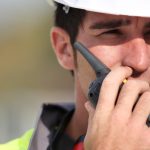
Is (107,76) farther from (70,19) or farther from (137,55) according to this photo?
(70,19)

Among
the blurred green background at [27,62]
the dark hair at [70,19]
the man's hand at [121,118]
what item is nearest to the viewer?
the man's hand at [121,118]

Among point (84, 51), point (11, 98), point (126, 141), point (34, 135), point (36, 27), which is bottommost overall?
point (11, 98)

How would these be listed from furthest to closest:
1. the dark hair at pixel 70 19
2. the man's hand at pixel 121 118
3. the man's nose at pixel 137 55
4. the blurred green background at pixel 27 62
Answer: the blurred green background at pixel 27 62
the dark hair at pixel 70 19
the man's nose at pixel 137 55
the man's hand at pixel 121 118

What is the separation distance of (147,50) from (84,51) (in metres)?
0.27

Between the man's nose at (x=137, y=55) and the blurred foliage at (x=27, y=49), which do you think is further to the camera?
the blurred foliage at (x=27, y=49)

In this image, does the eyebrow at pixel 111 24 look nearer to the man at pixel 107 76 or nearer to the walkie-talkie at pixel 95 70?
the man at pixel 107 76

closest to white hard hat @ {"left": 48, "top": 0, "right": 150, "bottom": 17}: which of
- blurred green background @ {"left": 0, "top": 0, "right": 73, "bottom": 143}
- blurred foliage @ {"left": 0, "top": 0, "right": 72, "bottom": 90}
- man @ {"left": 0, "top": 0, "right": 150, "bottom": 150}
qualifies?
man @ {"left": 0, "top": 0, "right": 150, "bottom": 150}

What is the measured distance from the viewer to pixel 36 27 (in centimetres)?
670

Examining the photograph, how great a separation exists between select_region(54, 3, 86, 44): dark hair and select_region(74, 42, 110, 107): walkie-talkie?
0.28 m

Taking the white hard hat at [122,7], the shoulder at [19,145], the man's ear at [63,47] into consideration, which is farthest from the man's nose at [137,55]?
the shoulder at [19,145]

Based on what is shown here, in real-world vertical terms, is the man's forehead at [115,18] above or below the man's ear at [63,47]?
above

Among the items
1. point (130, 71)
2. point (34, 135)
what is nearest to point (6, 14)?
point (34, 135)

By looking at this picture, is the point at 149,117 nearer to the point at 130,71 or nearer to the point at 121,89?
the point at 121,89

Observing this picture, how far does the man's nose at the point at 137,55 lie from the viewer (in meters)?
2.13
